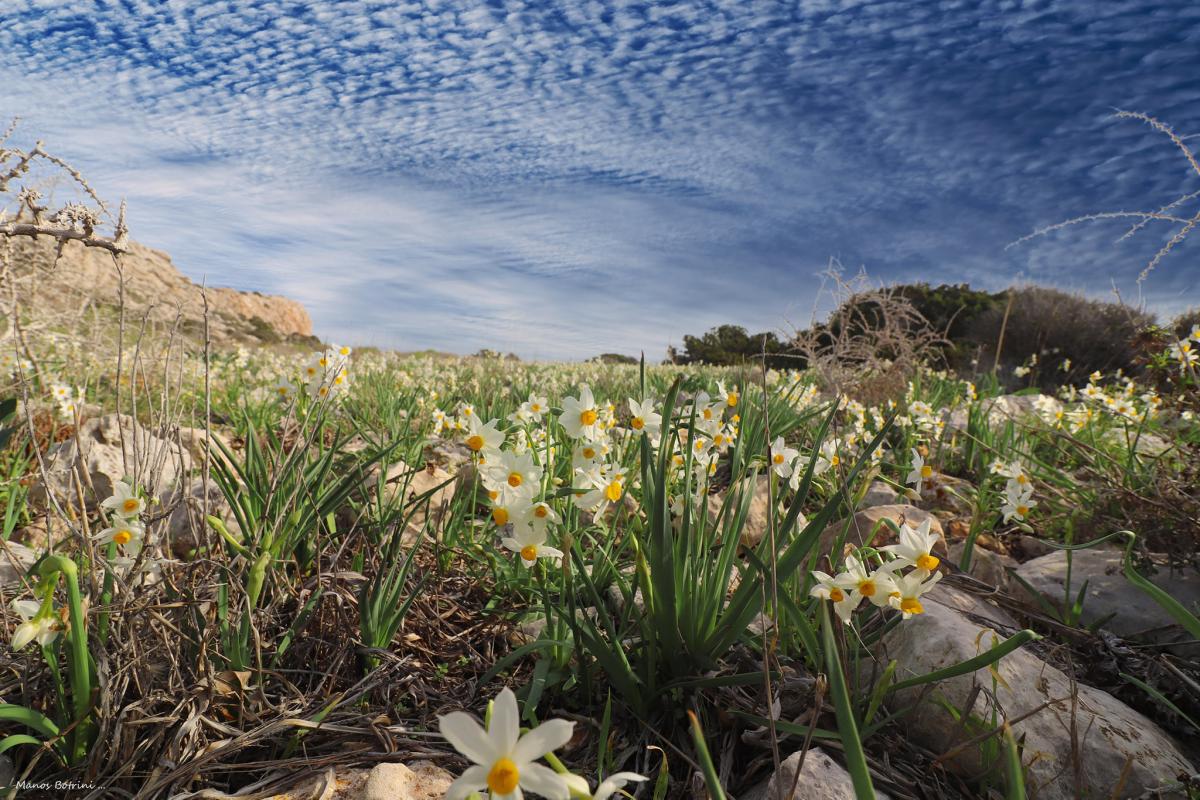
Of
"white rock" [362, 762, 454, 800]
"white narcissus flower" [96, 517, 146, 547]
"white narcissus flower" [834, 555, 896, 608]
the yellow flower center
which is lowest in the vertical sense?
"white rock" [362, 762, 454, 800]

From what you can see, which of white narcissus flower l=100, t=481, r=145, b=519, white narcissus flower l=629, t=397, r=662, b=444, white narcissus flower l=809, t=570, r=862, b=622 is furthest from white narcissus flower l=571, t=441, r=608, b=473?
white narcissus flower l=100, t=481, r=145, b=519

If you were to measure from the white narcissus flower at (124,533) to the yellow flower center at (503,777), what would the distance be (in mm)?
1559

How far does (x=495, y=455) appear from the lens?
7.09 feet

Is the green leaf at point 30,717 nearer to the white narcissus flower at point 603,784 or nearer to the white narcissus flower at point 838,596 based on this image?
the white narcissus flower at point 603,784

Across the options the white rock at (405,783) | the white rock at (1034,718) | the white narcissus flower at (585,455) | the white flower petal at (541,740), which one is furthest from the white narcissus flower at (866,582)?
the white rock at (405,783)

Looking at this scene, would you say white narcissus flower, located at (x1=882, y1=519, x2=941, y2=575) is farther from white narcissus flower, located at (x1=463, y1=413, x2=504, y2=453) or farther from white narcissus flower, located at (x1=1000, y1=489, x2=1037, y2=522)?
white narcissus flower, located at (x1=1000, y1=489, x2=1037, y2=522)

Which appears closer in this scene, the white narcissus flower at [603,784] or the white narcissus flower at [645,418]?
the white narcissus flower at [603,784]

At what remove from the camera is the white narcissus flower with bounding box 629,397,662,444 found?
239 cm

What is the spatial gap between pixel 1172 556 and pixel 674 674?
2707mm

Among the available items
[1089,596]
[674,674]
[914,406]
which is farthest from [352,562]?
[914,406]

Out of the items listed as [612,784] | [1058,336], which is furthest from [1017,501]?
[1058,336]

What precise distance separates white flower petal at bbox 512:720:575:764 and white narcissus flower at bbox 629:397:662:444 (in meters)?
1.42

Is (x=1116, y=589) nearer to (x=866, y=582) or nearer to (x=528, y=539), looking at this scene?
(x=866, y=582)

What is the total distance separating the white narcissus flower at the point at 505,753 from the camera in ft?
3.31
